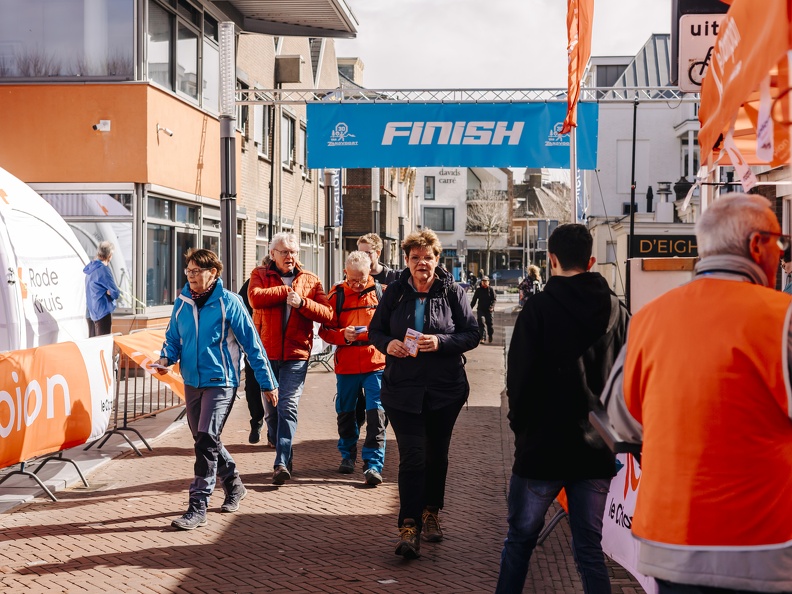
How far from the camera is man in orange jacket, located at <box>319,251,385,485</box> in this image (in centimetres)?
785

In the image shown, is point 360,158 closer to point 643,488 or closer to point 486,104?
point 486,104

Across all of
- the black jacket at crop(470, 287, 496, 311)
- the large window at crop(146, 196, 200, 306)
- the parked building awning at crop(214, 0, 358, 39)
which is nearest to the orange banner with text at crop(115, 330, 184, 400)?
the large window at crop(146, 196, 200, 306)

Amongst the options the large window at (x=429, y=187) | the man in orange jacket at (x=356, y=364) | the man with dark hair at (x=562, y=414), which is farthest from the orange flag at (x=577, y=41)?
the large window at (x=429, y=187)

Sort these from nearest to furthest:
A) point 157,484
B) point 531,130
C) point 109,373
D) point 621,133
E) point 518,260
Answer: point 157,484 → point 109,373 → point 531,130 → point 621,133 → point 518,260

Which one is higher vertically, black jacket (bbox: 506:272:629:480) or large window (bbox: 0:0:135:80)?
large window (bbox: 0:0:135:80)

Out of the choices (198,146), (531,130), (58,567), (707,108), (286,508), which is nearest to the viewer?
(707,108)

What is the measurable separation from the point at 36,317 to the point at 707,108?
6.70 meters

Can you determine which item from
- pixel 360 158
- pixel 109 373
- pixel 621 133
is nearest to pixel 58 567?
pixel 109 373

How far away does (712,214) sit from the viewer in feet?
9.44

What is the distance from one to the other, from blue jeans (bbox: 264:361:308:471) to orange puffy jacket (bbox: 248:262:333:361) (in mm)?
91

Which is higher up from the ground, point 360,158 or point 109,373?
point 360,158

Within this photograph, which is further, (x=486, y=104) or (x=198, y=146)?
(x=198, y=146)

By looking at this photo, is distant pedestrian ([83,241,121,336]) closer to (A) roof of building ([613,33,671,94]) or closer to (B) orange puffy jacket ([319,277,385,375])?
(B) orange puffy jacket ([319,277,385,375])

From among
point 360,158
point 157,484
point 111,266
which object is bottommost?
point 157,484
